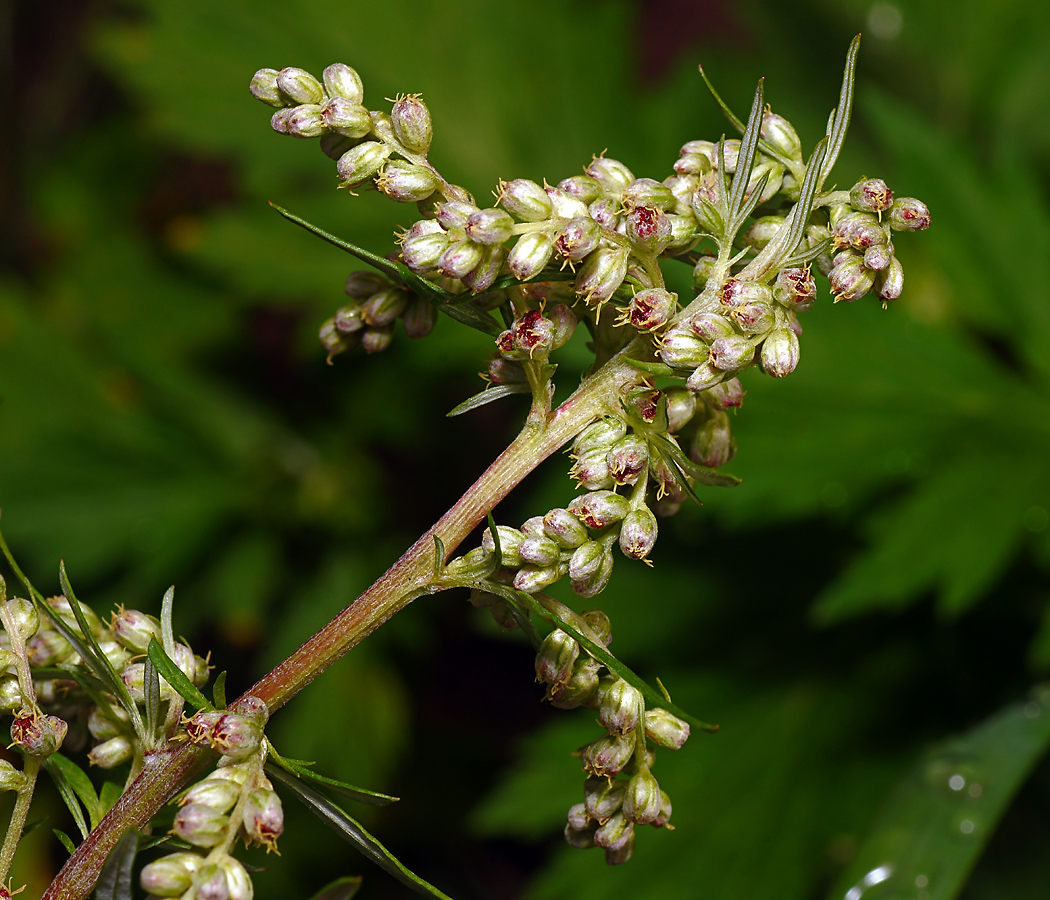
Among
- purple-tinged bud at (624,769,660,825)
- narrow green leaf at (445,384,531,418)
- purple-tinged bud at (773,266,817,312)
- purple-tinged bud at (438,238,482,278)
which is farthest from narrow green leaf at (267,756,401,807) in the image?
purple-tinged bud at (773,266,817,312)

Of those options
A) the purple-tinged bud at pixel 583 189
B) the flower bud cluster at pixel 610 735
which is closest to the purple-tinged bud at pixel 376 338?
the purple-tinged bud at pixel 583 189

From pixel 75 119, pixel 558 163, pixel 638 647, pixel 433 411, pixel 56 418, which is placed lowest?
pixel 56 418

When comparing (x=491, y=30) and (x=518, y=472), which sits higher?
(x=518, y=472)

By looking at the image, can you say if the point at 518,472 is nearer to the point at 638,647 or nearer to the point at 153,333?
the point at 638,647

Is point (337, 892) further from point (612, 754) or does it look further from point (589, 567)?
point (589, 567)

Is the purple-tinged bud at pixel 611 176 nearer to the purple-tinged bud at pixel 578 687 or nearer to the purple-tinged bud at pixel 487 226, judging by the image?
the purple-tinged bud at pixel 487 226

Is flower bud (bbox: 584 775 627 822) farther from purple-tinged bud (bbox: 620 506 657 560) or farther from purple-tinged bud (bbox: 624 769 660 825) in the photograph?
purple-tinged bud (bbox: 620 506 657 560)

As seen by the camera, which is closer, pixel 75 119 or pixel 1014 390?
pixel 1014 390

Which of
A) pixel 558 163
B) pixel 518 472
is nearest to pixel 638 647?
pixel 558 163
